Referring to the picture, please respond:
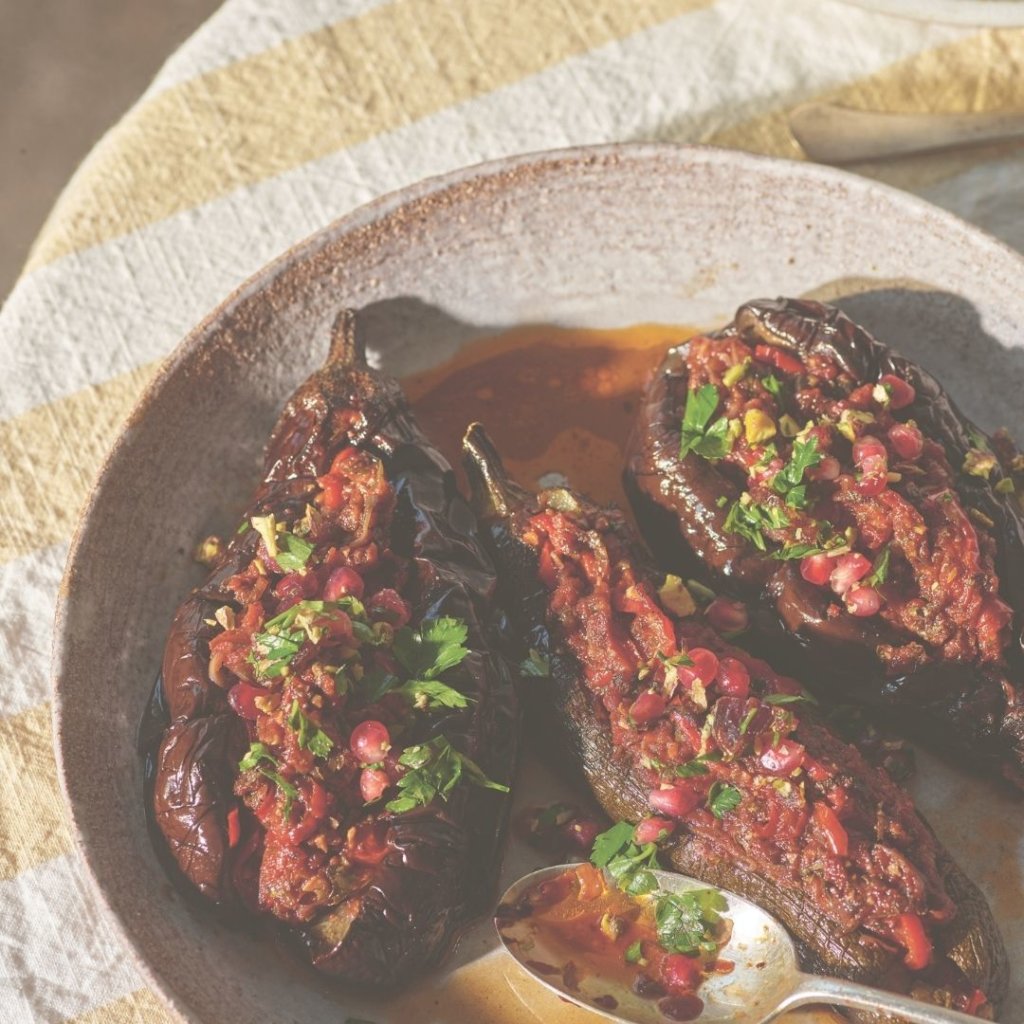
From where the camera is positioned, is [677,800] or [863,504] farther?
[863,504]

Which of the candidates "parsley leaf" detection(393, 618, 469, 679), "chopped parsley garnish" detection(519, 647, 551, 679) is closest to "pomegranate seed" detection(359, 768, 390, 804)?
"parsley leaf" detection(393, 618, 469, 679)

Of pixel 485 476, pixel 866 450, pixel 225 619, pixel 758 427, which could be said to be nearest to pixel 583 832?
pixel 485 476

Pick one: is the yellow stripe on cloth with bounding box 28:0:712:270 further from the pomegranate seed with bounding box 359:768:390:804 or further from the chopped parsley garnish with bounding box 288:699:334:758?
the pomegranate seed with bounding box 359:768:390:804

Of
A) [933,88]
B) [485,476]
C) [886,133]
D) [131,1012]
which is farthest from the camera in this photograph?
[933,88]

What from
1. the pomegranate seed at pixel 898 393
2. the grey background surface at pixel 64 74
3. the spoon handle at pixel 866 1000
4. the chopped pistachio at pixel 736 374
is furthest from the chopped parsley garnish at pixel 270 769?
the grey background surface at pixel 64 74

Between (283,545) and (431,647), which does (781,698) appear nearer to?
(431,647)

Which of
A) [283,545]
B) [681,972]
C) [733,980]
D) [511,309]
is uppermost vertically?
[511,309]
